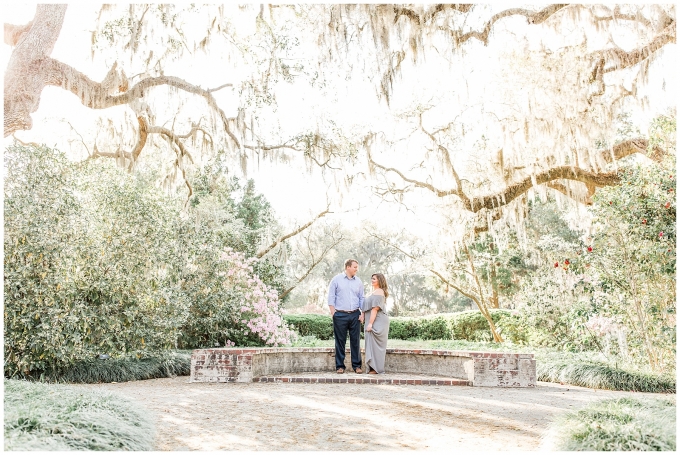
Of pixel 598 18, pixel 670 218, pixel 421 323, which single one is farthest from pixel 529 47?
pixel 421 323

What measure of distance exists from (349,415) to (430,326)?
13176mm

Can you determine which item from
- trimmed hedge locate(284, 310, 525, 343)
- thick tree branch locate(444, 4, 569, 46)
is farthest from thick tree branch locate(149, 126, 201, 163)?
trimmed hedge locate(284, 310, 525, 343)

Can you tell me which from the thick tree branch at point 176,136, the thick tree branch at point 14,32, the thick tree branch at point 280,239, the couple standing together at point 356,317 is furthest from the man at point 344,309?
the thick tree branch at point 280,239

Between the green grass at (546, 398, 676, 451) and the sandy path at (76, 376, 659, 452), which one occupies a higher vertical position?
the green grass at (546, 398, 676, 451)

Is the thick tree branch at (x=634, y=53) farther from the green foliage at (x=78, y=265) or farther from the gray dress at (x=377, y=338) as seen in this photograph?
the green foliage at (x=78, y=265)

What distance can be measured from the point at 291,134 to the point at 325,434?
7067 millimetres

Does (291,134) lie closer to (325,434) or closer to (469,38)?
(469,38)

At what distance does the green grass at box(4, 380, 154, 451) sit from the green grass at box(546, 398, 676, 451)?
260 cm

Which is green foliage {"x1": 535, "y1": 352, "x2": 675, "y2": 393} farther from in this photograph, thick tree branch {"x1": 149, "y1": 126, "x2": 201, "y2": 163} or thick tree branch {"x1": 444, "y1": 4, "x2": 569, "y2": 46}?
thick tree branch {"x1": 149, "y1": 126, "x2": 201, "y2": 163}

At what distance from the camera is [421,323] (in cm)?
1773

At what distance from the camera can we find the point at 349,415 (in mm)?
4621

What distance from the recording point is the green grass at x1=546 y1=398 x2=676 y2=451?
3186 mm

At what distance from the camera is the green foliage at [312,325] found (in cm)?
1733

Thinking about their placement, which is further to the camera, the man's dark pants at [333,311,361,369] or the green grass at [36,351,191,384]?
the man's dark pants at [333,311,361,369]
